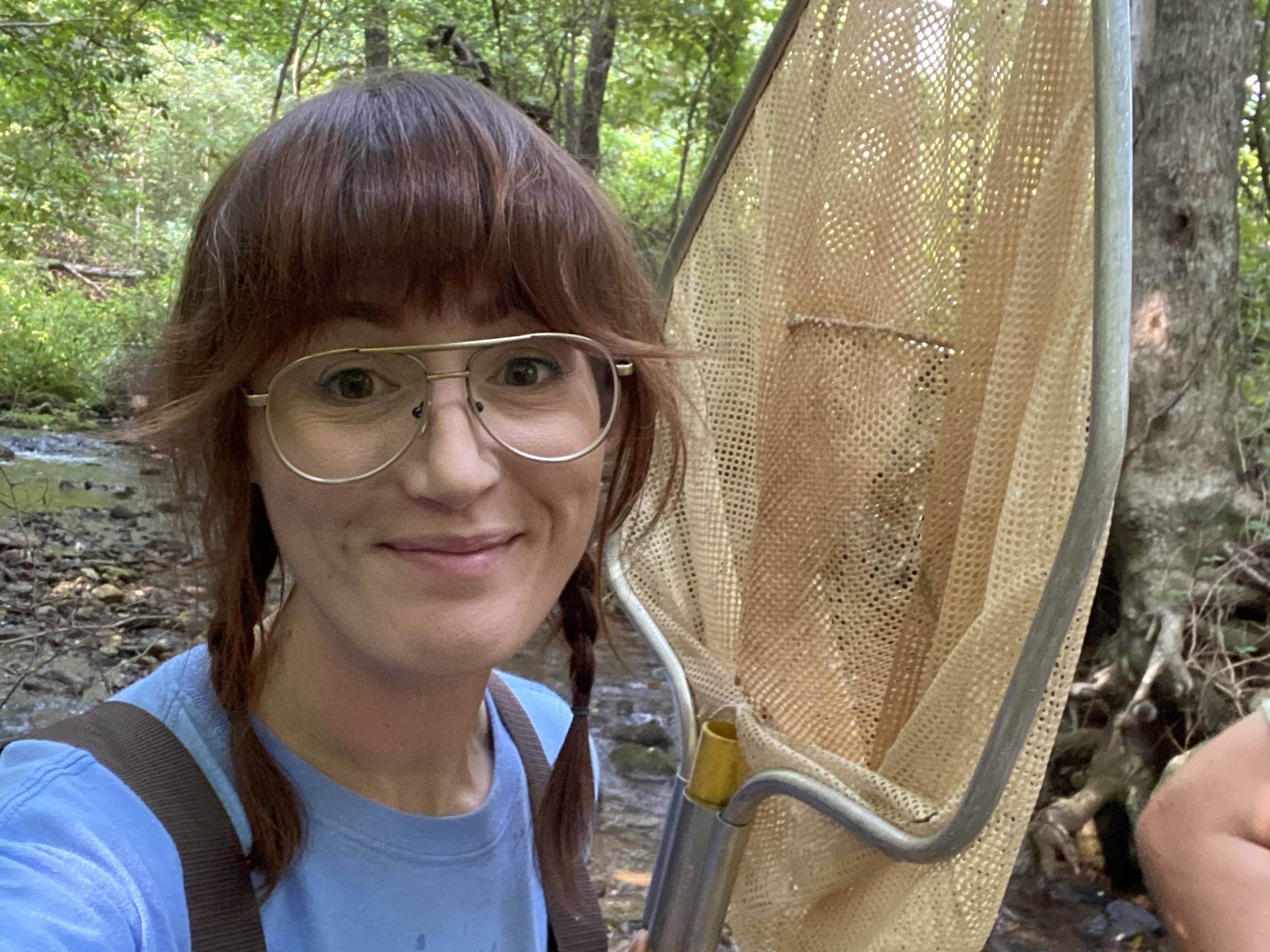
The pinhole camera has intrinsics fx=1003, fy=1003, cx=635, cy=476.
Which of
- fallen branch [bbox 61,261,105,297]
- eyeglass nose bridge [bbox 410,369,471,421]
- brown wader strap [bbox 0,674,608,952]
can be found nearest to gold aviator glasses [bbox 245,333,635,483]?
eyeglass nose bridge [bbox 410,369,471,421]

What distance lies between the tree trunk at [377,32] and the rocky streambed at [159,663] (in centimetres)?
328

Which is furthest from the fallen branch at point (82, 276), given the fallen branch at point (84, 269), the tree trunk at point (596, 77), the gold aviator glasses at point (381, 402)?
the gold aviator glasses at point (381, 402)

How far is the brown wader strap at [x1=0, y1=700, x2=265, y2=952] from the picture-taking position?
0.93 meters

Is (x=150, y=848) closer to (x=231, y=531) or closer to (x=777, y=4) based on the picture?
(x=231, y=531)

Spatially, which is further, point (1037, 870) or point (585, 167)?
point (1037, 870)

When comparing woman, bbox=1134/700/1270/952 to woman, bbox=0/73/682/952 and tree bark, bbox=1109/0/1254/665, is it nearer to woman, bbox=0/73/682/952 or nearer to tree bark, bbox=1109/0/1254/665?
woman, bbox=0/73/682/952

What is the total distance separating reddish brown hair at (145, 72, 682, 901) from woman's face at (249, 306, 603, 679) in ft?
0.12

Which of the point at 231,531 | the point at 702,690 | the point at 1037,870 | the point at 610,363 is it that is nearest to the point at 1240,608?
the point at 1037,870

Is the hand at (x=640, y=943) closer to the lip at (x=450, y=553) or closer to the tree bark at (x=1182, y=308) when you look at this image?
the lip at (x=450, y=553)

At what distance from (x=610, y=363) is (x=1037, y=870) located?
3135mm

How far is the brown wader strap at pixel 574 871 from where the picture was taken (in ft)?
4.25

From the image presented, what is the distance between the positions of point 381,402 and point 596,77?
6374mm

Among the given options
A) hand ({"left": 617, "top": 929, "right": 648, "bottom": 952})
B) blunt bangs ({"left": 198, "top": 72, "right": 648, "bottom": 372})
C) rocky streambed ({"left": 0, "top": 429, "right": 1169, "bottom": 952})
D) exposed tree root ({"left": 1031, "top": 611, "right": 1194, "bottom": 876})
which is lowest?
rocky streambed ({"left": 0, "top": 429, "right": 1169, "bottom": 952})

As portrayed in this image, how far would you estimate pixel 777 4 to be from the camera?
659 cm
